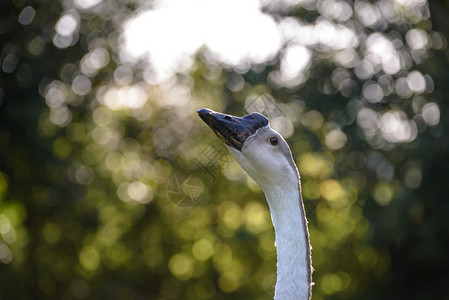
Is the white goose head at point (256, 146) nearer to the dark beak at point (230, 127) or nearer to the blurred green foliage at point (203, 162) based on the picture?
the dark beak at point (230, 127)

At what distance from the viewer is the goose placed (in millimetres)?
3738

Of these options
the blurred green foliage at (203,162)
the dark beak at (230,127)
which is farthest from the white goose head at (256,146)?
the blurred green foliage at (203,162)

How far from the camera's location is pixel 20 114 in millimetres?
16453

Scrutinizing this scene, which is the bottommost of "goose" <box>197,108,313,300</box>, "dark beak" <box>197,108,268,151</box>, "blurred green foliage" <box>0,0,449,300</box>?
"blurred green foliage" <box>0,0,449,300</box>

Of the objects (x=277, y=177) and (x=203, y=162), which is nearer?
(x=277, y=177)

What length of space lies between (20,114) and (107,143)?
5.59 metres

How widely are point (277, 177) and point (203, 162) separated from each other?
43.7ft

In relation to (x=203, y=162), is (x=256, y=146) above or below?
above

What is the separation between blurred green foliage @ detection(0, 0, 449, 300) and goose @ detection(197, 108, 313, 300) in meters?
9.17

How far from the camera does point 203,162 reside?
677 inches

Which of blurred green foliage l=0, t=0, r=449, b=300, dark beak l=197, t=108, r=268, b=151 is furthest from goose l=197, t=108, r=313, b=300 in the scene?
blurred green foliage l=0, t=0, r=449, b=300

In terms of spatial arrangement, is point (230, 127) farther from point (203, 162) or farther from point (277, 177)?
point (203, 162)

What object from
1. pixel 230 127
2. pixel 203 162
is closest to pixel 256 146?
pixel 230 127

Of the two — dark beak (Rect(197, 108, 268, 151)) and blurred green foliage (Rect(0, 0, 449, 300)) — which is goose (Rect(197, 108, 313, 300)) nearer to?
dark beak (Rect(197, 108, 268, 151))
